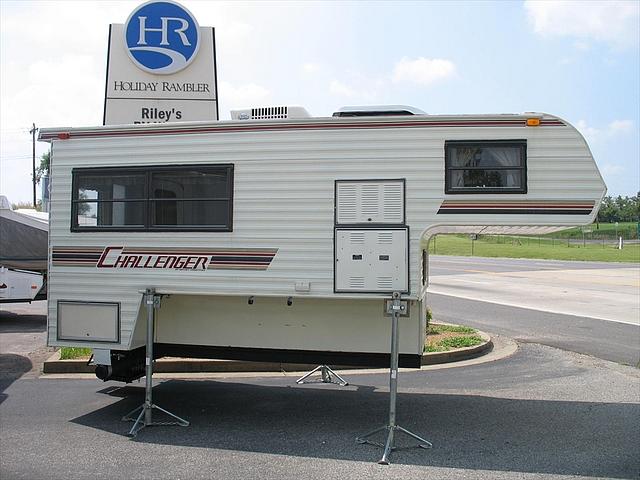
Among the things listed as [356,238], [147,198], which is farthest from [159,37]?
[356,238]

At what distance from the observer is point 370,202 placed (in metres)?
5.93

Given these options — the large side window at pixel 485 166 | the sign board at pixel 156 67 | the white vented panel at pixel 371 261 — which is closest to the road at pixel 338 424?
the white vented panel at pixel 371 261

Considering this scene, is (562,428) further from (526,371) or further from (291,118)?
(291,118)

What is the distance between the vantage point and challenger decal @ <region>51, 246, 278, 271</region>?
6.15 meters

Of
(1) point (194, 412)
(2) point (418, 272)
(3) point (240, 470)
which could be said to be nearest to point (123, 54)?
(1) point (194, 412)

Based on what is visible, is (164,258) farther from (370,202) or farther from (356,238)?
(370,202)

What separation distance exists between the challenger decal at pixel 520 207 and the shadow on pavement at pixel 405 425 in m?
2.14

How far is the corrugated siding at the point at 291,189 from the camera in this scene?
5.75 metres

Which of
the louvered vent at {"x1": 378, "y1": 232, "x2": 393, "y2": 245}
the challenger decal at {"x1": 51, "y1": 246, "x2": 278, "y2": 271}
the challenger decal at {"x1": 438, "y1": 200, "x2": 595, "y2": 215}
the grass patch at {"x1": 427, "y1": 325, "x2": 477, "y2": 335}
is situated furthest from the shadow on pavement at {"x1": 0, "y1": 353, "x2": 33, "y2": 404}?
the grass patch at {"x1": 427, "y1": 325, "x2": 477, "y2": 335}

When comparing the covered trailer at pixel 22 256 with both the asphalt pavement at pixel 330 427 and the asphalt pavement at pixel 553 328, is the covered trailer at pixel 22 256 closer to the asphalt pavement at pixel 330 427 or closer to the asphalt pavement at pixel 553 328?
the asphalt pavement at pixel 330 427

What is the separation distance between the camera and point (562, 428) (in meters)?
6.19

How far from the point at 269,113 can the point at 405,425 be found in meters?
3.53

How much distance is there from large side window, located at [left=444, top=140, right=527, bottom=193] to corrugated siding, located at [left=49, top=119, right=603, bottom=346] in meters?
0.07

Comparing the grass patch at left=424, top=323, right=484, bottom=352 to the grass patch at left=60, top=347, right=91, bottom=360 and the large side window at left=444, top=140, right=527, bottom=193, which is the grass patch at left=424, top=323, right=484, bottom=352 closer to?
the large side window at left=444, top=140, right=527, bottom=193
